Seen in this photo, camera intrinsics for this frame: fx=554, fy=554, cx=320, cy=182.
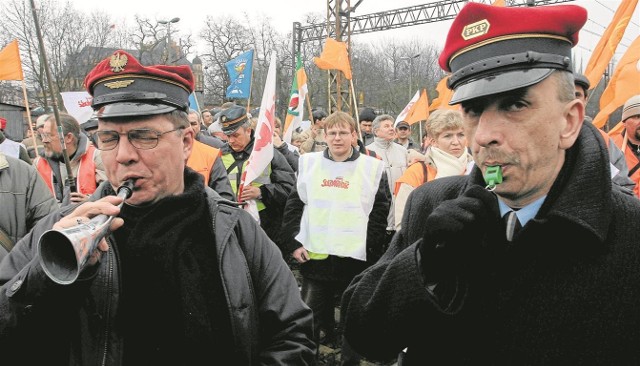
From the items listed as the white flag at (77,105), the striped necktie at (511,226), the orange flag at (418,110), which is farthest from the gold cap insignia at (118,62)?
the orange flag at (418,110)

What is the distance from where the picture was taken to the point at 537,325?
1.49 m

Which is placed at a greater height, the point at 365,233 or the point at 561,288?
the point at 561,288

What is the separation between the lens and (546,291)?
4.91 ft

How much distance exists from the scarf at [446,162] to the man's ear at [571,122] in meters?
2.67

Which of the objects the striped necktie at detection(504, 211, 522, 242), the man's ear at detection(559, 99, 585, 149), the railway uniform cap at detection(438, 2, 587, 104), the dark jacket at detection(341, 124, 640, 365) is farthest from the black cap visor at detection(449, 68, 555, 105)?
the striped necktie at detection(504, 211, 522, 242)

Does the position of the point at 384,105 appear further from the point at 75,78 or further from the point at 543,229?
the point at 543,229

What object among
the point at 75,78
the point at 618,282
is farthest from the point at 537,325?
the point at 75,78

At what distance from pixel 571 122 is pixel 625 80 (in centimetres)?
462

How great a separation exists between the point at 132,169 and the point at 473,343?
1375 millimetres

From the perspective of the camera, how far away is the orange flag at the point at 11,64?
711 centimetres

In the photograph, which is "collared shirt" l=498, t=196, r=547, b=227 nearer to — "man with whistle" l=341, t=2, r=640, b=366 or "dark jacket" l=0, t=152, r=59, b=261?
"man with whistle" l=341, t=2, r=640, b=366

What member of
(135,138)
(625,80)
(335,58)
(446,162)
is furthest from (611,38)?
(135,138)

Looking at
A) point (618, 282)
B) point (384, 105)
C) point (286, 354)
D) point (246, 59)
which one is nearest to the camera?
point (618, 282)

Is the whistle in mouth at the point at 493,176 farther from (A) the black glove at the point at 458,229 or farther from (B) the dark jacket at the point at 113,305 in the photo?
(B) the dark jacket at the point at 113,305
